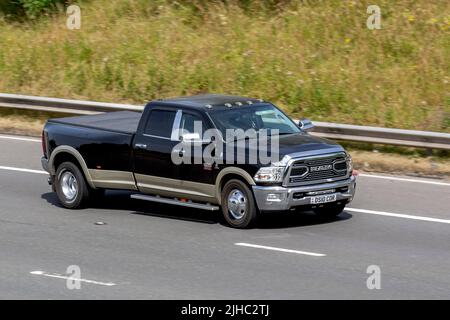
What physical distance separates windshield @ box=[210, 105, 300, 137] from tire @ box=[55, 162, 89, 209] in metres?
2.47

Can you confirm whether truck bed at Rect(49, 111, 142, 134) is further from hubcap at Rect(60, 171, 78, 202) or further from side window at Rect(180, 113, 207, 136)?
side window at Rect(180, 113, 207, 136)

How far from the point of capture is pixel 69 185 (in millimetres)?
15328

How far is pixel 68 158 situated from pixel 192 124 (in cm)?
238

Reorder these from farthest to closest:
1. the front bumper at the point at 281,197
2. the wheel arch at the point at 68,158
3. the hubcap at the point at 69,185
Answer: the hubcap at the point at 69,185 → the wheel arch at the point at 68,158 → the front bumper at the point at 281,197

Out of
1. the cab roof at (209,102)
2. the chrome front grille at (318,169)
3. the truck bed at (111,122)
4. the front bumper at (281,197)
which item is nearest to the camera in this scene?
the front bumper at (281,197)

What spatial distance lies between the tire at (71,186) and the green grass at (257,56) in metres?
6.88

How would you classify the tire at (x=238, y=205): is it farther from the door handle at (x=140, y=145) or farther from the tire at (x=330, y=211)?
the door handle at (x=140, y=145)

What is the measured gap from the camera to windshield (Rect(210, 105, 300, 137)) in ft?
45.8

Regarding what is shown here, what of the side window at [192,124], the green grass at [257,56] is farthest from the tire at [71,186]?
the green grass at [257,56]

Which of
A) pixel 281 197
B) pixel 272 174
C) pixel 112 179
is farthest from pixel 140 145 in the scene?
pixel 281 197

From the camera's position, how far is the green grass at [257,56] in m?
20.7

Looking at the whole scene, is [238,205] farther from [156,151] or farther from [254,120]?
[156,151]

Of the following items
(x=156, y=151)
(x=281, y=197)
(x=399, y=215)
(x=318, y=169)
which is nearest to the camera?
(x=281, y=197)

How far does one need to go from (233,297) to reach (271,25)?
15129 millimetres
